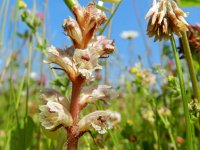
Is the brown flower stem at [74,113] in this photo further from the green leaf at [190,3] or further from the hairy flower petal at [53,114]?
the green leaf at [190,3]

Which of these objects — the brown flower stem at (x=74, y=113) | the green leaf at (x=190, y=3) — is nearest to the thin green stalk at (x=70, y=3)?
the brown flower stem at (x=74, y=113)

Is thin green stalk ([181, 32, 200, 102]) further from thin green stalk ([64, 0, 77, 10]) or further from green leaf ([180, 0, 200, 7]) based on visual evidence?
thin green stalk ([64, 0, 77, 10])

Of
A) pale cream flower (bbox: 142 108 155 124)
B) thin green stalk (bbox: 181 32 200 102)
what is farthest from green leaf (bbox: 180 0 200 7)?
pale cream flower (bbox: 142 108 155 124)

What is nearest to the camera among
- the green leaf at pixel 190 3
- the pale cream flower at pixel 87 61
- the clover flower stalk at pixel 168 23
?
the pale cream flower at pixel 87 61

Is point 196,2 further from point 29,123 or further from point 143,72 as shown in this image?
point 143,72

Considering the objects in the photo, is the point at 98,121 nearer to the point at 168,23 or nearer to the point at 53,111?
the point at 53,111

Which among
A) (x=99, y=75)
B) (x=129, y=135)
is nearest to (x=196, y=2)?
(x=129, y=135)

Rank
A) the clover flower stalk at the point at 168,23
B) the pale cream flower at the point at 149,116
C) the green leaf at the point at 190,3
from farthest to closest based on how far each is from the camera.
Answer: the pale cream flower at the point at 149,116 → the green leaf at the point at 190,3 → the clover flower stalk at the point at 168,23
